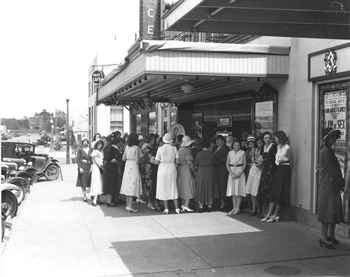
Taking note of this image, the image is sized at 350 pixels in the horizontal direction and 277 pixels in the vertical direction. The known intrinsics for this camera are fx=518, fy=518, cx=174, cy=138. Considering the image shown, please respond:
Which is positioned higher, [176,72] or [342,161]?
[176,72]

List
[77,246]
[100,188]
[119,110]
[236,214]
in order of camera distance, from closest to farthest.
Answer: [77,246], [236,214], [100,188], [119,110]

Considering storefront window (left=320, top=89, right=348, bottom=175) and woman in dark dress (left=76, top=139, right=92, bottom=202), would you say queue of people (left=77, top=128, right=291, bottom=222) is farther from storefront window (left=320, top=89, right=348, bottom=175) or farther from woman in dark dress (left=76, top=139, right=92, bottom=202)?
storefront window (left=320, top=89, right=348, bottom=175)

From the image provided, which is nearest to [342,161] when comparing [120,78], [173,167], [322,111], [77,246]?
[322,111]

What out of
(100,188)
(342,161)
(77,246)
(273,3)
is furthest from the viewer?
(100,188)

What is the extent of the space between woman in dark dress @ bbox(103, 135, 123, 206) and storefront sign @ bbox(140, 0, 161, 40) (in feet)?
33.6

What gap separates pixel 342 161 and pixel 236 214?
2.81m

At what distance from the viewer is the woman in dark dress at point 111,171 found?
38.0ft

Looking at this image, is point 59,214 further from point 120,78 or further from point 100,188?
point 120,78

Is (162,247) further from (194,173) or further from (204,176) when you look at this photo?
(194,173)

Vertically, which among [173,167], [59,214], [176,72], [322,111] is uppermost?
[176,72]

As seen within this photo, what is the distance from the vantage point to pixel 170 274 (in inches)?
241

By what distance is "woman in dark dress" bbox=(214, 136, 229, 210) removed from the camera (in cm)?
1068

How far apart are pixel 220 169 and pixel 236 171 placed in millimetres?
662

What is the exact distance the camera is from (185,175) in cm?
1068
